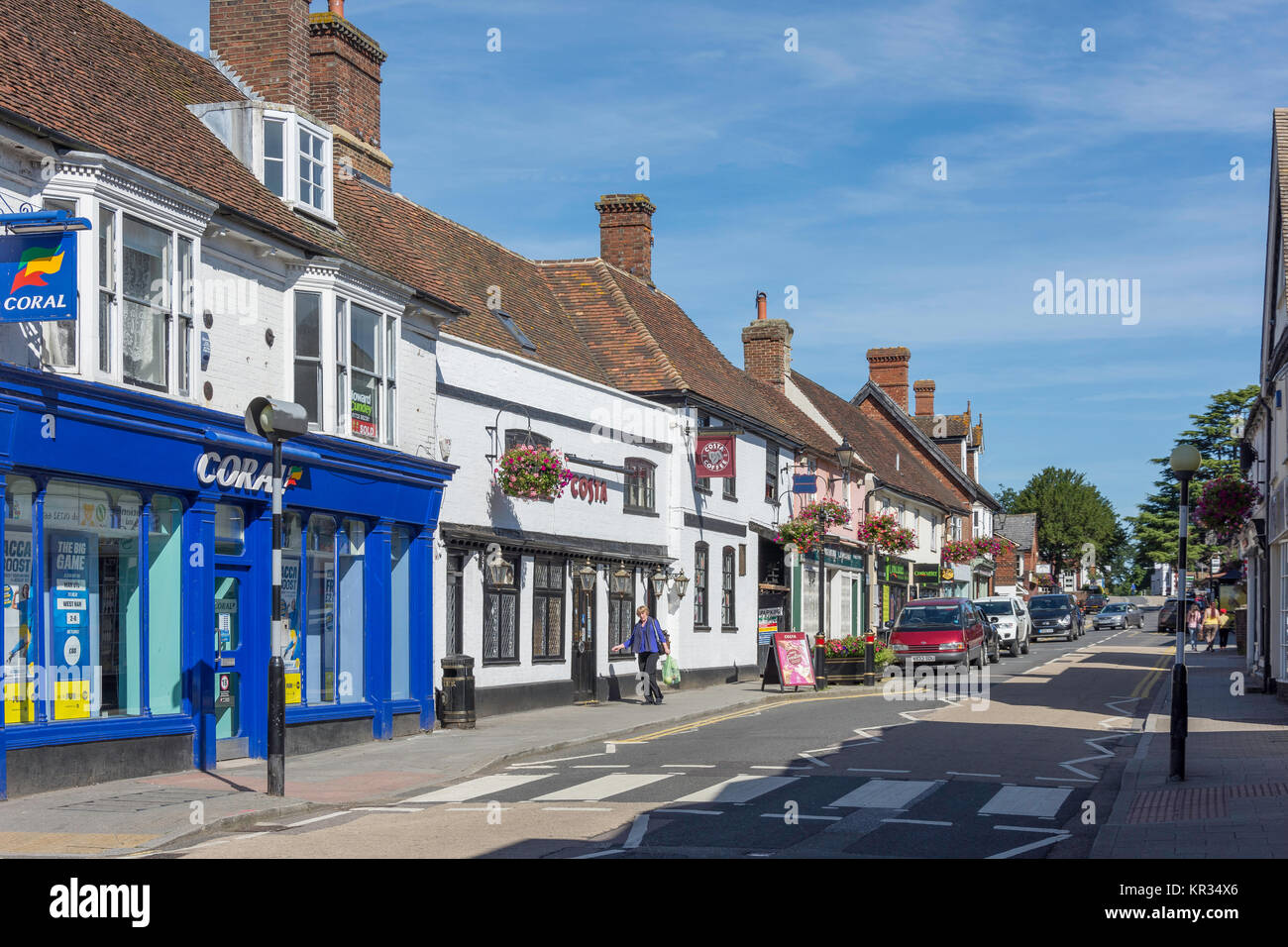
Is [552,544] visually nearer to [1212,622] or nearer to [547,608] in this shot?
[547,608]

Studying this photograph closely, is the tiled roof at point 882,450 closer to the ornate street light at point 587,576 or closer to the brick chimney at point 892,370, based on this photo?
the brick chimney at point 892,370

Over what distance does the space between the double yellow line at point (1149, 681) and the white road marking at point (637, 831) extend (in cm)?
1810

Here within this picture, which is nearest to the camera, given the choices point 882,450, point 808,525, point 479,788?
point 479,788

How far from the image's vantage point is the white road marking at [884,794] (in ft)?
42.4

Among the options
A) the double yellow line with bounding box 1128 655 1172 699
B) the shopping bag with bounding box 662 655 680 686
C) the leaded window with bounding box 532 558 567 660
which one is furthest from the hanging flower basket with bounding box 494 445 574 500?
the double yellow line with bounding box 1128 655 1172 699

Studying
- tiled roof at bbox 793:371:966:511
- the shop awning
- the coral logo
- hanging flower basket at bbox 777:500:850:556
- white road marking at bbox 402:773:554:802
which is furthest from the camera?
tiled roof at bbox 793:371:966:511

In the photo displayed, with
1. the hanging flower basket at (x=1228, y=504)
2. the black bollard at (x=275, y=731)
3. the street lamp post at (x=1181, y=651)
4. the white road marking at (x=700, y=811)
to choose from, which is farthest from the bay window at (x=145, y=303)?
the hanging flower basket at (x=1228, y=504)

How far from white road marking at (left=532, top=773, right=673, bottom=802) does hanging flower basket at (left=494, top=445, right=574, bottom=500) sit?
855 centimetres

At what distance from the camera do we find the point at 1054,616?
201ft

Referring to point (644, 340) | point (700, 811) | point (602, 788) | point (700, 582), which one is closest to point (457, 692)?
point (602, 788)

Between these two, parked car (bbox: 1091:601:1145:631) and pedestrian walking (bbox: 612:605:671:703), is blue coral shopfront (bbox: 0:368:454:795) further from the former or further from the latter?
parked car (bbox: 1091:601:1145:631)

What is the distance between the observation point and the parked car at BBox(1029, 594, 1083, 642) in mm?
60969

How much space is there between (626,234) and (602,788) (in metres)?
26.0

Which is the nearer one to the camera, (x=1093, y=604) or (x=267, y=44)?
(x=267, y=44)
